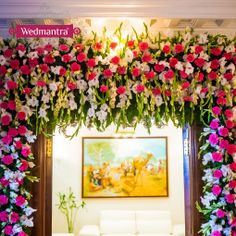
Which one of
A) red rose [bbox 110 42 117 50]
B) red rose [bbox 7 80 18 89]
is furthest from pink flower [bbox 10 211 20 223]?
red rose [bbox 110 42 117 50]

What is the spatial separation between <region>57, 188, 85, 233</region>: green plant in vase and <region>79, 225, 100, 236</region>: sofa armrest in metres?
0.29

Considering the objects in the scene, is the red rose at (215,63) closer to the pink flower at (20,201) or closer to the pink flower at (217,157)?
the pink flower at (217,157)

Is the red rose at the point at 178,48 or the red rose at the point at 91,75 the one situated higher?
the red rose at the point at 178,48

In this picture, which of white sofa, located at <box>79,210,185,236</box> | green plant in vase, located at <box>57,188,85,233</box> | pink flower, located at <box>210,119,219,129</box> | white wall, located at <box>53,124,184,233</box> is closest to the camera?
pink flower, located at <box>210,119,219,129</box>

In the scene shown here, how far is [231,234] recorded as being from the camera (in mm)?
2926

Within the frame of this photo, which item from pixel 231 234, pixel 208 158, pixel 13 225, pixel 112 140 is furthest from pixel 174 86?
pixel 112 140

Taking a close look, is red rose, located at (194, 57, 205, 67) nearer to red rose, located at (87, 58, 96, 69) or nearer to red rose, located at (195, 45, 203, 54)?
red rose, located at (195, 45, 203, 54)

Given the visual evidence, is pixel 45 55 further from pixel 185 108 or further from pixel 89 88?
pixel 185 108

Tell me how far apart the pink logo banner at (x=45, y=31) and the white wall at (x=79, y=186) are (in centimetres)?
409

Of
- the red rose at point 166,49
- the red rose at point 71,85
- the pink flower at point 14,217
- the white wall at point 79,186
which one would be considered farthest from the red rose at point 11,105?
the white wall at point 79,186

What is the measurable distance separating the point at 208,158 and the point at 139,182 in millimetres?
4124

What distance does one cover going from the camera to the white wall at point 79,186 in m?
Answer: 6.95

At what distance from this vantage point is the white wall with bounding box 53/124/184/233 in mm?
6949

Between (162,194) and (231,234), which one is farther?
(162,194)
